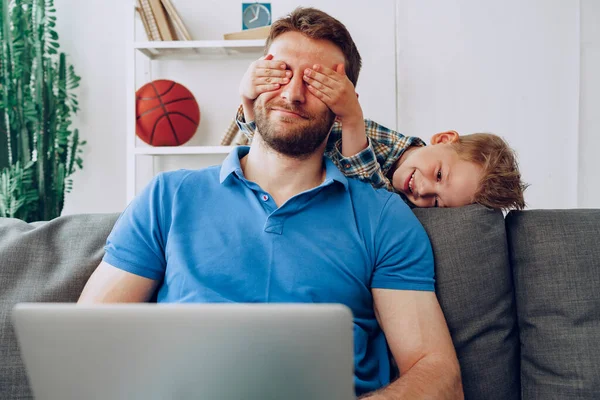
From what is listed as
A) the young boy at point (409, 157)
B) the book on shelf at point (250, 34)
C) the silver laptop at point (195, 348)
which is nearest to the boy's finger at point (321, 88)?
the young boy at point (409, 157)

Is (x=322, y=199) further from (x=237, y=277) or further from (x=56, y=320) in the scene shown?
(x=56, y=320)

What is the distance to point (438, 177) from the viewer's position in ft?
5.03

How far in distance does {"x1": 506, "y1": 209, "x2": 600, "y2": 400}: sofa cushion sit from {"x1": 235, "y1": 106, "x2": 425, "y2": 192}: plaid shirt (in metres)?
0.38

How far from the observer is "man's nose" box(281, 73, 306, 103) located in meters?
1.32

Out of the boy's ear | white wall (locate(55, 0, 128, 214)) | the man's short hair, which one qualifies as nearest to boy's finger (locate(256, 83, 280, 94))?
the man's short hair

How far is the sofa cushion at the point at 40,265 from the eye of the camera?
117cm

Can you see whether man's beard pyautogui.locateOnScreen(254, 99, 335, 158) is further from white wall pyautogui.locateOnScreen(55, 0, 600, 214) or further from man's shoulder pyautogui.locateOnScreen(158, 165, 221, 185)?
white wall pyautogui.locateOnScreen(55, 0, 600, 214)

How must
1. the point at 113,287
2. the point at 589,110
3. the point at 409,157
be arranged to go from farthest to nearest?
the point at 589,110 < the point at 409,157 < the point at 113,287

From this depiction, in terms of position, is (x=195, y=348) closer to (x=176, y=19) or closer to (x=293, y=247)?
(x=293, y=247)

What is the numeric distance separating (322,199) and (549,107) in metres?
2.25

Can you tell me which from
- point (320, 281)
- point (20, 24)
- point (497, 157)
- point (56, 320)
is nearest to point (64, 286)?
point (320, 281)

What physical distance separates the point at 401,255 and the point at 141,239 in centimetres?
55

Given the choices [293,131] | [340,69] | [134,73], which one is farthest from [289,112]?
[134,73]

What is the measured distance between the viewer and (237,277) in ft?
3.83
